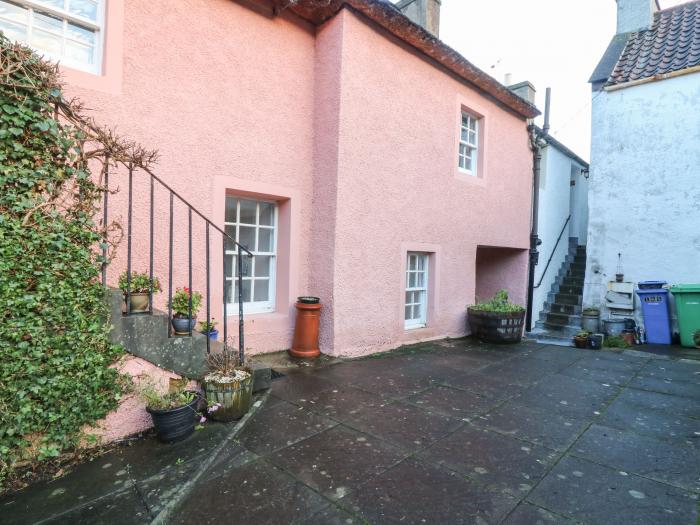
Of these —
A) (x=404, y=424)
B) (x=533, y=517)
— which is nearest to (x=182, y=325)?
(x=404, y=424)

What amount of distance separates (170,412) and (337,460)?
1.36 meters

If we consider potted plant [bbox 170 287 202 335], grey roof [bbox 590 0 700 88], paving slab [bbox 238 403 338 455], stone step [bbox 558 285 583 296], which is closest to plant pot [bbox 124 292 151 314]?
potted plant [bbox 170 287 202 335]

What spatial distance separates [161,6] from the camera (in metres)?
4.25

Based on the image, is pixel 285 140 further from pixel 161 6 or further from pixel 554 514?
pixel 554 514

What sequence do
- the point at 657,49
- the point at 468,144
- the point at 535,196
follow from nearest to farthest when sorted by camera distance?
the point at 468,144 → the point at 657,49 → the point at 535,196

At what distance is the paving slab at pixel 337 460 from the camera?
2.47 m

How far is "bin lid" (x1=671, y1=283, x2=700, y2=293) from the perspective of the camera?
7.29 metres

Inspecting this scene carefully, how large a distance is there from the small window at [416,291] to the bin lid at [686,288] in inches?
197

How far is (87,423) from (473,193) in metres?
7.19

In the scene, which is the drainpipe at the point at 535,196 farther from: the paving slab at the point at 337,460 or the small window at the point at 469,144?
the paving slab at the point at 337,460

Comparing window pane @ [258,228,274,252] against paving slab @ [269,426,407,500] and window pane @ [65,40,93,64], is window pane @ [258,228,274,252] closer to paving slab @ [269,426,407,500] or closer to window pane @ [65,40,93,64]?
window pane @ [65,40,93,64]

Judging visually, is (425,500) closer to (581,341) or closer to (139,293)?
(139,293)

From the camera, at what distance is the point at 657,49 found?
9.17m

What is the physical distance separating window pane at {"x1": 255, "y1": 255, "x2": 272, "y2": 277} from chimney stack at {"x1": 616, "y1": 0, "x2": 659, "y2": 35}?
37.5 feet
